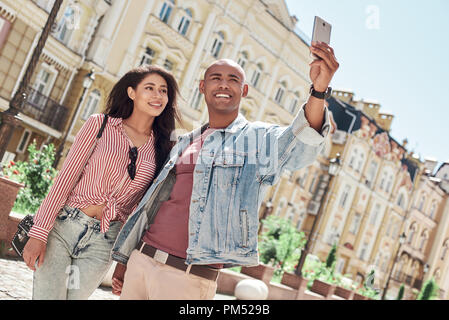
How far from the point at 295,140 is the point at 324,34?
0.52 m

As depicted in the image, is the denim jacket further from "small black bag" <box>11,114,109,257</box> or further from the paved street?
the paved street

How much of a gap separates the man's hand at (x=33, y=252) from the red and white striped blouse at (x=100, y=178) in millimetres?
41

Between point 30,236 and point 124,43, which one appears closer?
point 30,236

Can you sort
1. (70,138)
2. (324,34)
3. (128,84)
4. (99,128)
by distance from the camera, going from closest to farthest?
(324,34) < (99,128) < (128,84) < (70,138)

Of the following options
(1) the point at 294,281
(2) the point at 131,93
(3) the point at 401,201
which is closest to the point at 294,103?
(1) the point at 294,281

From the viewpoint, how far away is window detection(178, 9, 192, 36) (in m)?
22.3

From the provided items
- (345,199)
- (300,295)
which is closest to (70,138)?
(300,295)

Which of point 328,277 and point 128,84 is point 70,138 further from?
point 128,84

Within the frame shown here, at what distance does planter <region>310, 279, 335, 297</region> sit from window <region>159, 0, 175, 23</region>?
1316 centimetres

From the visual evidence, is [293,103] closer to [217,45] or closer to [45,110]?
[217,45]

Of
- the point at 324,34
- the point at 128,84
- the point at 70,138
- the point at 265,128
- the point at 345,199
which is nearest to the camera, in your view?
the point at 324,34

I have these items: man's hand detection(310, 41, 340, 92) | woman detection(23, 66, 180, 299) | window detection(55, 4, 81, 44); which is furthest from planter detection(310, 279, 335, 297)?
man's hand detection(310, 41, 340, 92)

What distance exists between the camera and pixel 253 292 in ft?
36.0

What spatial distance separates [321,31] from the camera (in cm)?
213
